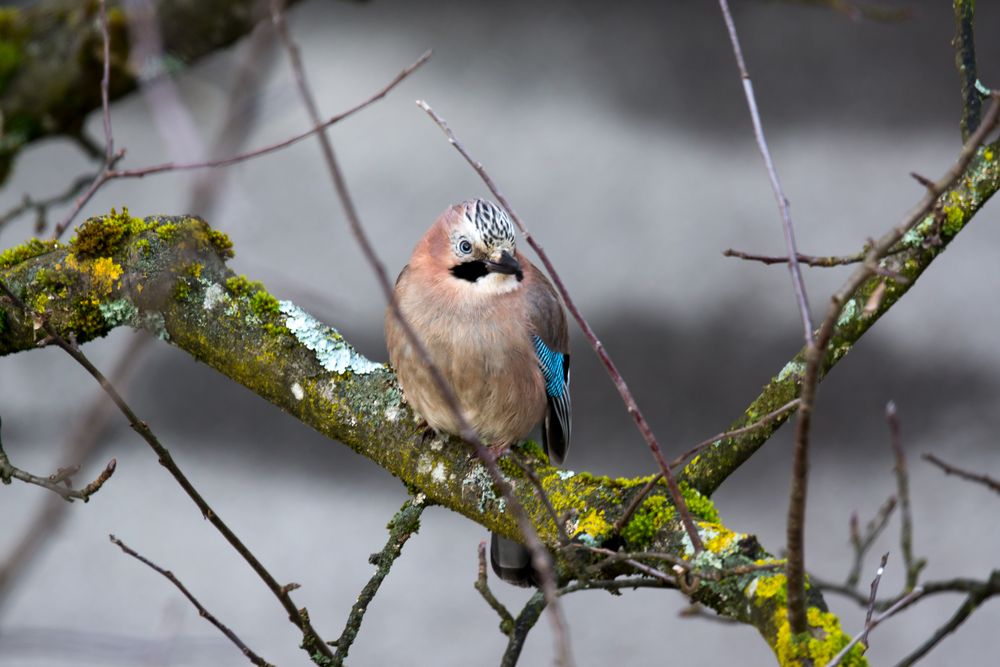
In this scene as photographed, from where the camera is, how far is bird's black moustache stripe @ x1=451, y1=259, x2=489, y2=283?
2.59m

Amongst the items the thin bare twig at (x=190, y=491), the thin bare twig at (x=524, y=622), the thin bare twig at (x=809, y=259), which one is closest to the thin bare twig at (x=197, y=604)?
the thin bare twig at (x=190, y=491)

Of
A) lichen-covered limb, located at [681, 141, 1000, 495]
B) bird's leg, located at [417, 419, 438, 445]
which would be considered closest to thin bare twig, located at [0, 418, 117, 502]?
bird's leg, located at [417, 419, 438, 445]

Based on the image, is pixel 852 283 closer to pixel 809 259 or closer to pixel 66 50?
pixel 809 259

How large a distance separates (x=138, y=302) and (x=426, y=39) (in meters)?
2.61

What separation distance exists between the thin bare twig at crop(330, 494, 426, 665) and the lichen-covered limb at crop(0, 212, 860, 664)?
6 cm

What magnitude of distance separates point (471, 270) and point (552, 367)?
324 millimetres

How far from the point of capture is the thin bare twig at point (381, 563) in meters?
1.95

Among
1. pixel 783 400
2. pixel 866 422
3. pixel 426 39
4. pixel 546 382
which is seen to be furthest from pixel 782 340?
pixel 783 400

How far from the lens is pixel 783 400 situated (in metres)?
2.06

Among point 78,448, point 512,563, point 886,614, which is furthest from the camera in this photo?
point 512,563

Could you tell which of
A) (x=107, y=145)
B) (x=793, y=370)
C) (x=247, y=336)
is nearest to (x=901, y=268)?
(x=793, y=370)

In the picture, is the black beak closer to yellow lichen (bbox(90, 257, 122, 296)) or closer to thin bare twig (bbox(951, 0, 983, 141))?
yellow lichen (bbox(90, 257, 122, 296))

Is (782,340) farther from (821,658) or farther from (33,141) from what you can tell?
(821,658)

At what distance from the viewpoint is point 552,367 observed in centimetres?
271
